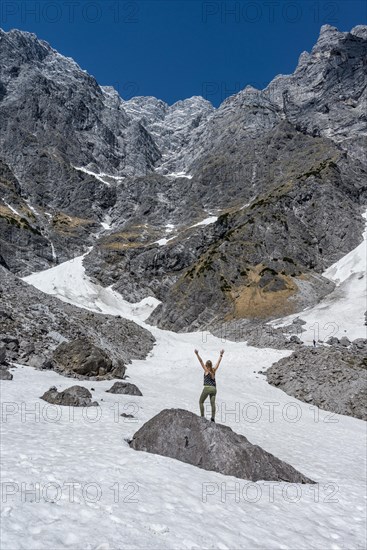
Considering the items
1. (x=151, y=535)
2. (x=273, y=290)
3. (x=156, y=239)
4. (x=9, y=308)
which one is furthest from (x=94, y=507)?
(x=156, y=239)

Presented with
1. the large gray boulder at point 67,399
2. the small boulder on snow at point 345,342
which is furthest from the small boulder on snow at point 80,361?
the small boulder on snow at point 345,342

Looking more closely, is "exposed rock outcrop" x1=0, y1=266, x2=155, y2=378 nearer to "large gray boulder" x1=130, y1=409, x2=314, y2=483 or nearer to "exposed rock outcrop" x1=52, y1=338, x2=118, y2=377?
"exposed rock outcrop" x1=52, y1=338, x2=118, y2=377

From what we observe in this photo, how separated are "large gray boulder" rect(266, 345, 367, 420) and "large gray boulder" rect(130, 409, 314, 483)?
65.0ft

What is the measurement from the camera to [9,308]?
1384 inches

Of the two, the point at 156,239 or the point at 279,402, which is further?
the point at 156,239

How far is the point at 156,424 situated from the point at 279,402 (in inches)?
849

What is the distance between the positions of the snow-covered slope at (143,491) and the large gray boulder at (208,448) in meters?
0.42

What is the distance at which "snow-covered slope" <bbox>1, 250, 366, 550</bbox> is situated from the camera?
688cm

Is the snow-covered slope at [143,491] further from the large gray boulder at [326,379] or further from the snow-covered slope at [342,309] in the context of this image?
the snow-covered slope at [342,309]

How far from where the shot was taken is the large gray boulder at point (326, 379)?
3056cm

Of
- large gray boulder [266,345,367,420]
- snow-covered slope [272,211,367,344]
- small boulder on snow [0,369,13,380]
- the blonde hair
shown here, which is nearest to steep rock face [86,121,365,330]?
snow-covered slope [272,211,367,344]

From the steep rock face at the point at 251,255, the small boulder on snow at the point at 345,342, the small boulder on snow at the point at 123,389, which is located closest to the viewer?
the small boulder on snow at the point at 123,389

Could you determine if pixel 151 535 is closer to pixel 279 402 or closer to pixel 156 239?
pixel 279 402

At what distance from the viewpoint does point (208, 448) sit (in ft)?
39.9
